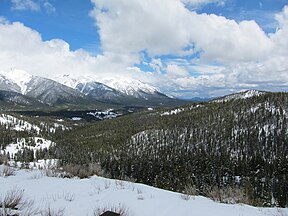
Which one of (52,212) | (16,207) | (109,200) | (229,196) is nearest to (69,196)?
(109,200)

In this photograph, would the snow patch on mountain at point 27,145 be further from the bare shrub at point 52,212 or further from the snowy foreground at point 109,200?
the bare shrub at point 52,212

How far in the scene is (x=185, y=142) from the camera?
493ft

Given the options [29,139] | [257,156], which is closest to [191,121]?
[257,156]

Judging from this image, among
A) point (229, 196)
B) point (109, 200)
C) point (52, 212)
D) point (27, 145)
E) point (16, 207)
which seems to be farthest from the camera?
point (27, 145)

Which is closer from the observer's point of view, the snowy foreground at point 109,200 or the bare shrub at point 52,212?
the bare shrub at point 52,212

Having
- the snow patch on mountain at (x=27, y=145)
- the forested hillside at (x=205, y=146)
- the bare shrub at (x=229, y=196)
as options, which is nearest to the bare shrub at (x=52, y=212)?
the bare shrub at (x=229, y=196)

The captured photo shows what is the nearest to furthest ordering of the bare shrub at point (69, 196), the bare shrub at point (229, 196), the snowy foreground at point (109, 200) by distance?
the snowy foreground at point (109, 200) → the bare shrub at point (69, 196) → the bare shrub at point (229, 196)

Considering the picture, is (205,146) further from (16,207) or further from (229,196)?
(16,207)

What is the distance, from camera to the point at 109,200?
26.4 feet

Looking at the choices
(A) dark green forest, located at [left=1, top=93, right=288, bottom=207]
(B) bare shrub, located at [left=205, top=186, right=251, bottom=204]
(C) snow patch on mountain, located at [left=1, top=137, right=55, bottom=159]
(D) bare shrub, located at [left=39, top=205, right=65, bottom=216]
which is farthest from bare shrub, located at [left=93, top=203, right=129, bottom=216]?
(C) snow patch on mountain, located at [left=1, top=137, right=55, bottom=159]

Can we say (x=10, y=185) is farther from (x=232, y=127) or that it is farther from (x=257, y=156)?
(x=232, y=127)

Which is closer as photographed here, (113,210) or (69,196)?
(113,210)

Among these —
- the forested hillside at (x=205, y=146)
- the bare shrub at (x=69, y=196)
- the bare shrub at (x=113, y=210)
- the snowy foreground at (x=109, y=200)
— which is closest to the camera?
the bare shrub at (x=113, y=210)

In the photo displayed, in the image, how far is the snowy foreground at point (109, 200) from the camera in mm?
7077
